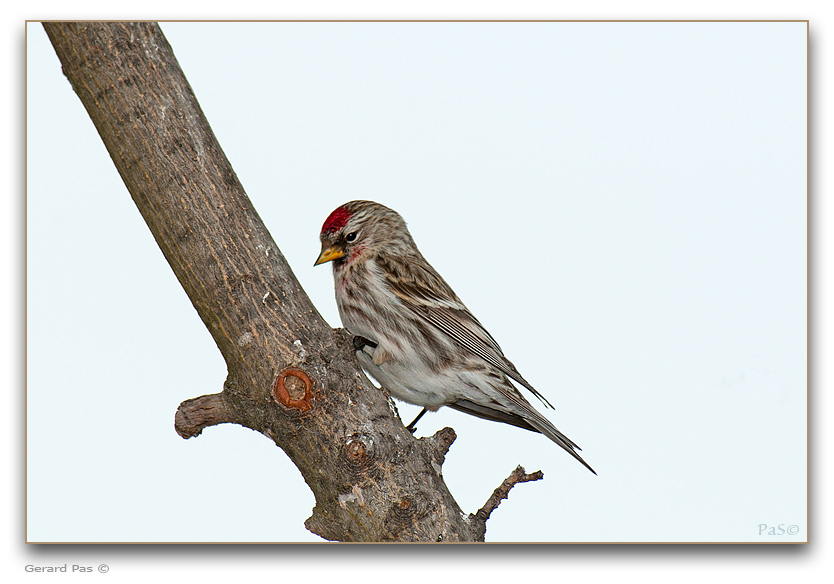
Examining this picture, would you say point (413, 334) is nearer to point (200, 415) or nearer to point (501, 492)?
point (501, 492)

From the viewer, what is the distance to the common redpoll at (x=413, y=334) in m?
3.65

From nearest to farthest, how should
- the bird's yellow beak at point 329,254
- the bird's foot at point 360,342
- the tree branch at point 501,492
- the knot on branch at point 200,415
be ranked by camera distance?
the knot on branch at point 200,415
the tree branch at point 501,492
the bird's foot at point 360,342
the bird's yellow beak at point 329,254

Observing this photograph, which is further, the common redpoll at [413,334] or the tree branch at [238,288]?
the common redpoll at [413,334]

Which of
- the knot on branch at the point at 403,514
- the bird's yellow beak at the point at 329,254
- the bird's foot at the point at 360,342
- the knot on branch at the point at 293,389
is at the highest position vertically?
the bird's yellow beak at the point at 329,254

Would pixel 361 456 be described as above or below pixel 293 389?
below

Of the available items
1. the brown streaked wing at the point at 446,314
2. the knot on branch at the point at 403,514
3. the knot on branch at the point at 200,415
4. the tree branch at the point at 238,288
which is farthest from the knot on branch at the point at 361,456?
the brown streaked wing at the point at 446,314

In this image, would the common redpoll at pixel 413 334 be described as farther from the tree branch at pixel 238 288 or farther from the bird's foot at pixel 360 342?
the tree branch at pixel 238 288

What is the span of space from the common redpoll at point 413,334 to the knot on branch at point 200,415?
685mm

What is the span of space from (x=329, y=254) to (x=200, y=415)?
103cm

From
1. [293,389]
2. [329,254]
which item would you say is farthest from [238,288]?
[329,254]

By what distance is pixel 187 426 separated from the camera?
3.33 m

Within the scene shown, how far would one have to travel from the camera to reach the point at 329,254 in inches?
150
